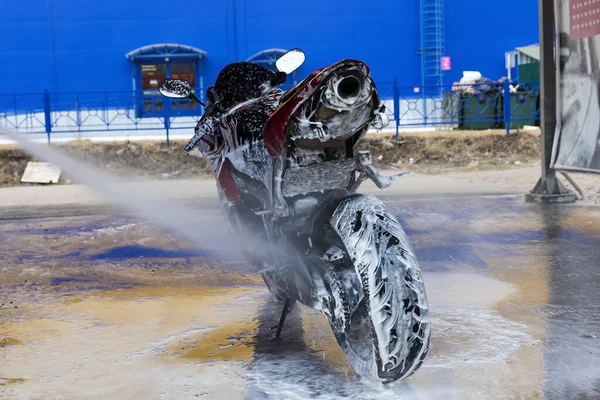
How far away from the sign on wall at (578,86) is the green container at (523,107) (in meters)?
8.67

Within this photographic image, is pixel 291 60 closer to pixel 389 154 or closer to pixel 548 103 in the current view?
pixel 548 103

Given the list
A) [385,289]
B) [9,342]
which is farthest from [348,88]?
[9,342]

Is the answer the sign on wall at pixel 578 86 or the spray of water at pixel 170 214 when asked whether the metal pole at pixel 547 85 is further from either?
the spray of water at pixel 170 214

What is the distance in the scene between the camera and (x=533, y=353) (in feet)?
12.8

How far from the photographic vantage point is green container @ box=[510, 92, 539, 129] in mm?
17641

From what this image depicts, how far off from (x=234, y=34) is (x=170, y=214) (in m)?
15.6

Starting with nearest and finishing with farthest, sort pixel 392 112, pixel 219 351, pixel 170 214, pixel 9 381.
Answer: pixel 9 381
pixel 219 351
pixel 170 214
pixel 392 112

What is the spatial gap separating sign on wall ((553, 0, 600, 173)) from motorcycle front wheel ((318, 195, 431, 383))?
589cm

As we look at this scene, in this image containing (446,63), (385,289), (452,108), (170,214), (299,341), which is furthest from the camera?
(446,63)

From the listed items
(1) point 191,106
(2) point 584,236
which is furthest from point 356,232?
(1) point 191,106

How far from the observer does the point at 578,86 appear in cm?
879

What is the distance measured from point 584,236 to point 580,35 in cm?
257

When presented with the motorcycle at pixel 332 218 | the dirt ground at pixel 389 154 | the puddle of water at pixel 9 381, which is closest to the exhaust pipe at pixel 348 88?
the motorcycle at pixel 332 218

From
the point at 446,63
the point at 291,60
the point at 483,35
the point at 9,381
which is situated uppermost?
the point at 483,35
